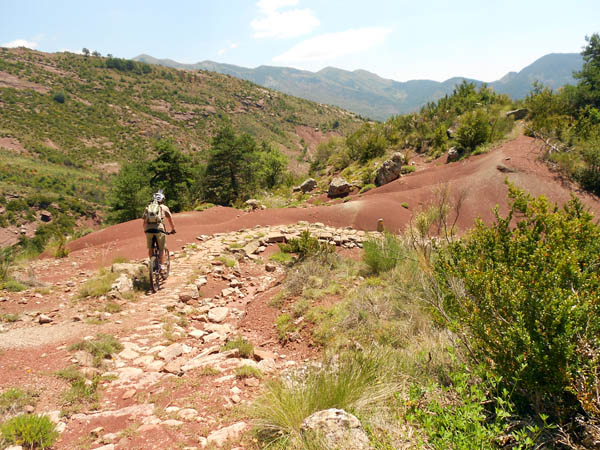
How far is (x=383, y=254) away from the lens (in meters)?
6.07

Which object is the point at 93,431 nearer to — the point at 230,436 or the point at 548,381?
the point at 230,436

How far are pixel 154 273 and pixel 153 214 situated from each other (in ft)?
3.85

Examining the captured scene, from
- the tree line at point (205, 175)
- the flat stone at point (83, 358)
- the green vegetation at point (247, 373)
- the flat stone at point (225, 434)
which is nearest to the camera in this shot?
the flat stone at point (225, 434)

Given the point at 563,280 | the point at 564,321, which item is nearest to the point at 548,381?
the point at 564,321

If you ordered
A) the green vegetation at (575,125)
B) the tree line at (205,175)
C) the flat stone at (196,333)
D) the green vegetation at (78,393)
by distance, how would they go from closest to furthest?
the green vegetation at (78,393) < the flat stone at (196,333) < the green vegetation at (575,125) < the tree line at (205,175)

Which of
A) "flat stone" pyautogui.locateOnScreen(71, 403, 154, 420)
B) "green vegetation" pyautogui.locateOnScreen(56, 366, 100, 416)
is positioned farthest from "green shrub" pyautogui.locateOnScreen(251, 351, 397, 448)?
→ "green vegetation" pyautogui.locateOnScreen(56, 366, 100, 416)

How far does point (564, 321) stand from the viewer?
1.88 m

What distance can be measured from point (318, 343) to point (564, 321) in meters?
2.72

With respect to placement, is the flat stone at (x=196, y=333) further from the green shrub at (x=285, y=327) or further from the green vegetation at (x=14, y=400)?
the green vegetation at (x=14, y=400)

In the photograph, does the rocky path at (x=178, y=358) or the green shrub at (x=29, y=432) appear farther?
the rocky path at (x=178, y=358)

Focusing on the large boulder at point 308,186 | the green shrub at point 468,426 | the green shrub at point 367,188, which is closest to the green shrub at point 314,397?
the green shrub at point 468,426

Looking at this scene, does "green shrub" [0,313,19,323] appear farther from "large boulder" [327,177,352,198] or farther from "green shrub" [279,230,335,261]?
"large boulder" [327,177,352,198]

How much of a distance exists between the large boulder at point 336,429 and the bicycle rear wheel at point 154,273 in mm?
4923

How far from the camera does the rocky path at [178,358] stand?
8.20 feet
